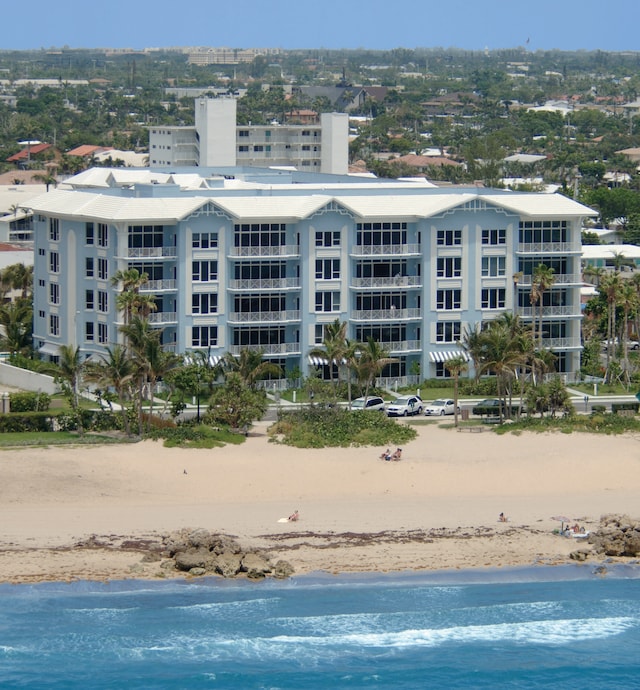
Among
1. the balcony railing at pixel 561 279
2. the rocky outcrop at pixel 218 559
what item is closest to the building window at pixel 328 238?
the balcony railing at pixel 561 279

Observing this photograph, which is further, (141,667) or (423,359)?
(423,359)

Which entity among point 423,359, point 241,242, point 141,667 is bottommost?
point 141,667

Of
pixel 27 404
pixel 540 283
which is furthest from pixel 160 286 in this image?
pixel 540 283

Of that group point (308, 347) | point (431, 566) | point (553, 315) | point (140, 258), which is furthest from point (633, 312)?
point (431, 566)

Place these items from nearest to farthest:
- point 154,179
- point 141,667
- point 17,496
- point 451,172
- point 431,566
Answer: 1. point 141,667
2. point 431,566
3. point 17,496
4. point 154,179
5. point 451,172

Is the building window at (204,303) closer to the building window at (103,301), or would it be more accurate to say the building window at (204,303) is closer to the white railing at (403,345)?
the building window at (103,301)

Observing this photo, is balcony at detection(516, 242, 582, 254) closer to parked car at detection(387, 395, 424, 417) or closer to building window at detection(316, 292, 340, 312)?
building window at detection(316, 292, 340, 312)

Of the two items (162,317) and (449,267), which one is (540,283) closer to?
(449,267)

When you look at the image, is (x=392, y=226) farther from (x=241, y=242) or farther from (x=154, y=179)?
(x=154, y=179)
